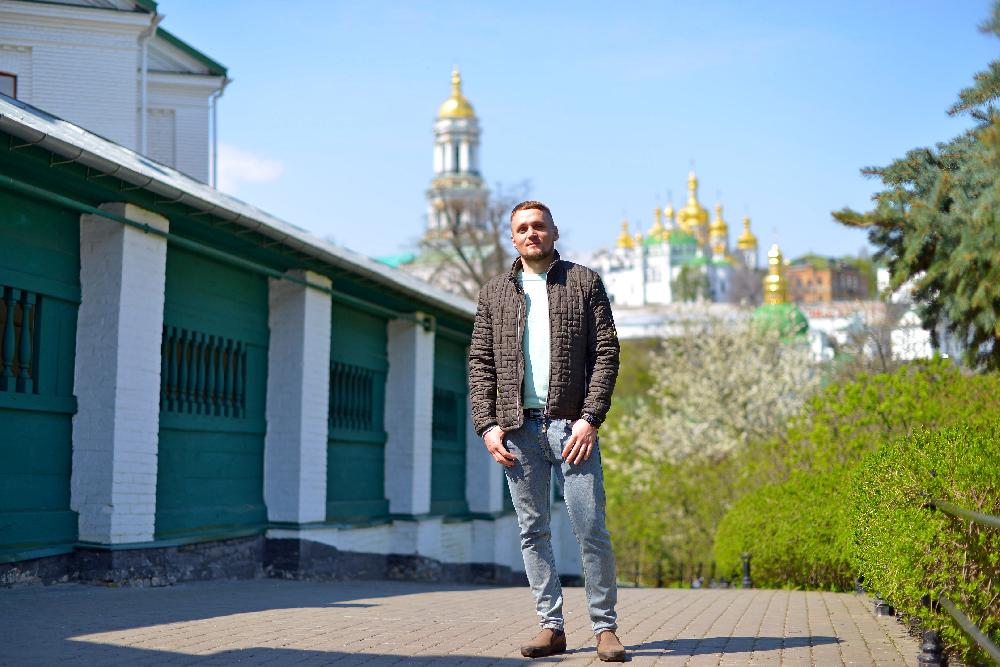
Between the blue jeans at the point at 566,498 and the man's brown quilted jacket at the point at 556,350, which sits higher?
the man's brown quilted jacket at the point at 556,350

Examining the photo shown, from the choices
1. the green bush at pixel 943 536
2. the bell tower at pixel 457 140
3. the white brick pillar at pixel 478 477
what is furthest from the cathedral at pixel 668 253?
the green bush at pixel 943 536

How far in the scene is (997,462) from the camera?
673 centimetres

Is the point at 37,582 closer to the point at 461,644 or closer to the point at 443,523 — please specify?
the point at 461,644

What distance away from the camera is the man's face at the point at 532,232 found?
680cm

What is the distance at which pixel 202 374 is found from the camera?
13391mm

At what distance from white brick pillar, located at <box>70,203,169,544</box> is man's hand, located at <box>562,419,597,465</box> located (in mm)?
5661

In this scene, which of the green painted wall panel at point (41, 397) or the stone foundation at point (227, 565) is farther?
the stone foundation at point (227, 565)

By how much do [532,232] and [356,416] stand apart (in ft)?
37.8

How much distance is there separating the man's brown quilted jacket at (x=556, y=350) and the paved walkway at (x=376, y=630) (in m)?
1.24

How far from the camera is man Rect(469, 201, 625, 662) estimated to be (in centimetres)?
665

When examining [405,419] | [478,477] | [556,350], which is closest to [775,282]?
[478,477]

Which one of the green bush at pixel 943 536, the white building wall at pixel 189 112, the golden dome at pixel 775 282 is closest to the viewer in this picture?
the green bush at pixel 943 536

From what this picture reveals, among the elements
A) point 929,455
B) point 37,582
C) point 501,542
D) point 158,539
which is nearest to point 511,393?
point 929,455

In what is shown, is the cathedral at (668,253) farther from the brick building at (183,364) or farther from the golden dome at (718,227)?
the brick building at (183,364)
